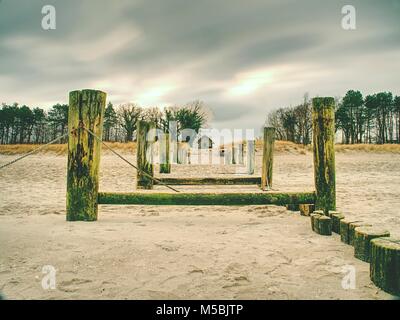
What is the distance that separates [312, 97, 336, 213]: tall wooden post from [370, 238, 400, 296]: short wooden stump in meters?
2.05

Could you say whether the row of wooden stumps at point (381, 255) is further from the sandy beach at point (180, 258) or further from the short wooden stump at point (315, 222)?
the short wooden stump at point (315, 222)

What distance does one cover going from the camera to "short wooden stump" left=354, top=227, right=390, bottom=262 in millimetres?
2393

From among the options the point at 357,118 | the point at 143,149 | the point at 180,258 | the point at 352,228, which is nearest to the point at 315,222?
the point at 352,228

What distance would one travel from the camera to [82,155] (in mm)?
3826

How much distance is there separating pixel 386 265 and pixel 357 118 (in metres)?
53.4

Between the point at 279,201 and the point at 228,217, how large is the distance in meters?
1.02

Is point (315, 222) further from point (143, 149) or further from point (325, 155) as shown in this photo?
point (143, 149)

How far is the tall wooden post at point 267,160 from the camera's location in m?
7.08

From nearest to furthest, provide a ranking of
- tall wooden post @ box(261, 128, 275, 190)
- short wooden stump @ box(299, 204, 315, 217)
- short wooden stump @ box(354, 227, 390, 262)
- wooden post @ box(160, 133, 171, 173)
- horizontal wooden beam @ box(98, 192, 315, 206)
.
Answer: short wooden stump @ box(354, 227, 390, 262) < horizontal wooden beam @ box(98, 192, 315, 206) < short wooden stump @ box(299, 204, 315, 217) < tall wooden post @ box(261, 128, 275, 190) < wooden post @ box(160, 133, 171, 173)

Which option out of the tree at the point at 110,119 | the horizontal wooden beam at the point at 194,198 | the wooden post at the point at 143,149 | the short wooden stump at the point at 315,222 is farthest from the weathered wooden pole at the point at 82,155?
the tree at the point at 110,119

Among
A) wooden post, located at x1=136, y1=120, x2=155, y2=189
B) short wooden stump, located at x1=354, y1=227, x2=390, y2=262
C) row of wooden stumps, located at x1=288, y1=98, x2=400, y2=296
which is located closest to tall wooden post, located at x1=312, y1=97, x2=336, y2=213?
row of wooden stumps, located at x1=288, y1=98, x2=400, y2=296

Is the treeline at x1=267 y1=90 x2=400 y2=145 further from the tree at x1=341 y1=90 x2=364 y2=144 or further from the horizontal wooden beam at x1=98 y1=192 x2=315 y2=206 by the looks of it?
the horizontal wooden beam at x1=98 y1=192 x2=315 y2=206

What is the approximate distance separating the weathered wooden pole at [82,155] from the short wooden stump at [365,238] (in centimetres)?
307
